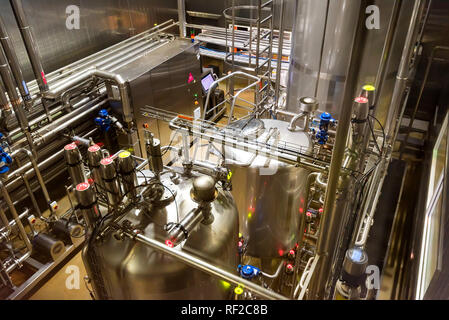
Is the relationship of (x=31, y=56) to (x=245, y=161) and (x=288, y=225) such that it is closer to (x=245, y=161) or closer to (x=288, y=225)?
(x=245, y=161)

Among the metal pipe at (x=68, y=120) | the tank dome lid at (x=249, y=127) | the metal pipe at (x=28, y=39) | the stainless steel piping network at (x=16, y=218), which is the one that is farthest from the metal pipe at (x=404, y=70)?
the stainless steel piping network at (x=16, y=218)

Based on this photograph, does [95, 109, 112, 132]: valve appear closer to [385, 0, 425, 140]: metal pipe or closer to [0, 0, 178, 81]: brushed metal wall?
[0, 0, 178, 81]: brushed metal wall

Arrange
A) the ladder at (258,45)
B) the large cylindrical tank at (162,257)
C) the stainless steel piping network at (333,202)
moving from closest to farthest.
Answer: the stainless steel piping network at (333,202) → the large cylindrical tank at (162,257) → the ladder at (258,45)

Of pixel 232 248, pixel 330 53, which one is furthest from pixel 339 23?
pixel 232 248

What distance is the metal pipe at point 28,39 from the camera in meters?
3.40

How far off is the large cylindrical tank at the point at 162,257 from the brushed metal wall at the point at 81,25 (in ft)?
10.2

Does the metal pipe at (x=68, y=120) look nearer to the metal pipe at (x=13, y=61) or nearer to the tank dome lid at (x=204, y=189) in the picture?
the metal pipe at (x=13, y=61)

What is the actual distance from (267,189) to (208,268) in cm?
154

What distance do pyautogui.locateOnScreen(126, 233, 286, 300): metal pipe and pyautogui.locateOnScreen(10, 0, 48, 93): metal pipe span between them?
8.44 ft

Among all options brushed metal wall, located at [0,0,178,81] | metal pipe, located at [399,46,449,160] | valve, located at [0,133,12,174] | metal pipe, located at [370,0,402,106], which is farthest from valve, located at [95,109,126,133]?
metal pipe, located at [399,46,449,160]

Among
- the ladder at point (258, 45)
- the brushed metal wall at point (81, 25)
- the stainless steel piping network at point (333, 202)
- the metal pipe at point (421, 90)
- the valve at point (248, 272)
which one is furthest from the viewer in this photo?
the metal pipe at point (421, 90)

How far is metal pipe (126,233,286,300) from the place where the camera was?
169 cm

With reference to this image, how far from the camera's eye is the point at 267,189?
325 cm

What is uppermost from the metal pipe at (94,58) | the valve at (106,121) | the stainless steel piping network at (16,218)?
the metal pipe at (94,58)
